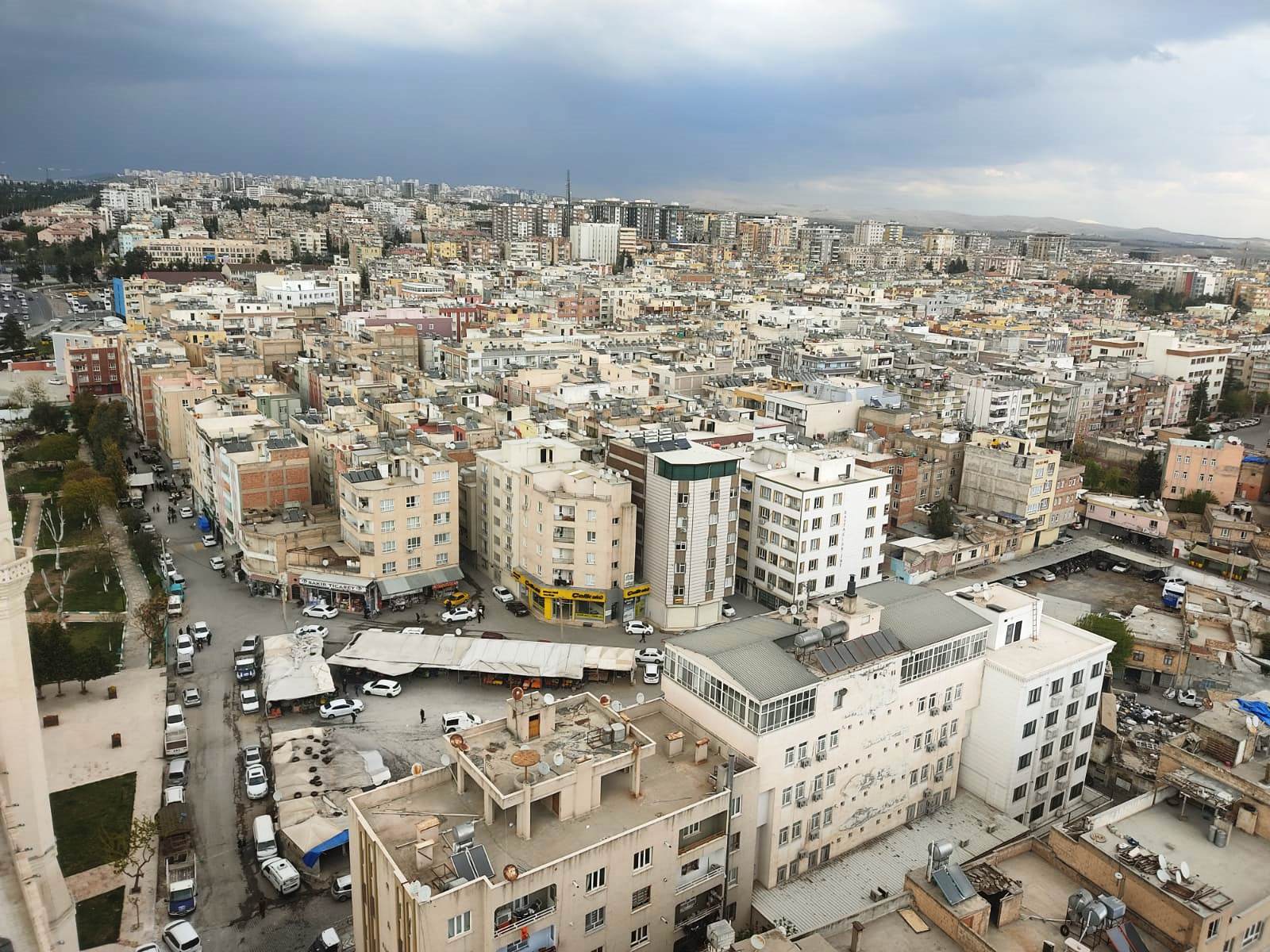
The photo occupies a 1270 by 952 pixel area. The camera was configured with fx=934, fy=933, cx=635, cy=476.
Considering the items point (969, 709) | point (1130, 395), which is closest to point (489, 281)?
point (1130, 395)

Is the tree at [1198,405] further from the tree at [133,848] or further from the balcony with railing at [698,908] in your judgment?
the tree at [133,848]

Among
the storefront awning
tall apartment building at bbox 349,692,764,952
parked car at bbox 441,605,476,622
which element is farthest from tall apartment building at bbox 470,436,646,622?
tall apartment building at bbox 349,692,764,952

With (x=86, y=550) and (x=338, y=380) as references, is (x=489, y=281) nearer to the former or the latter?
(x=338, y=380)

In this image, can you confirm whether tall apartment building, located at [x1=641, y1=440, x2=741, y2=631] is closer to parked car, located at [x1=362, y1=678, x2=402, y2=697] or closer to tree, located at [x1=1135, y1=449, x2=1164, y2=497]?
parked car, located at [x1=362, y1=678, x2=402, y2=697]

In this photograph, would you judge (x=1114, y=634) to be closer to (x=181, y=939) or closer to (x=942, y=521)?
(x=942, y=521)

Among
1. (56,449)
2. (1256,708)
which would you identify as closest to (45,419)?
(56,449)

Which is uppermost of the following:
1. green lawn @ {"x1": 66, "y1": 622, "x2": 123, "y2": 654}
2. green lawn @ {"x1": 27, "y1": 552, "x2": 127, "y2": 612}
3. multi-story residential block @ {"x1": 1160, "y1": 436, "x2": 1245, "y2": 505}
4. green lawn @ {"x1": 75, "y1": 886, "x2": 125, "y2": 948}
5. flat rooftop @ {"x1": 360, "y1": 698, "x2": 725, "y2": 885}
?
flat rooftop @ {"x1": 360, "y1": 698, "x2": 725, "y2": 885}
